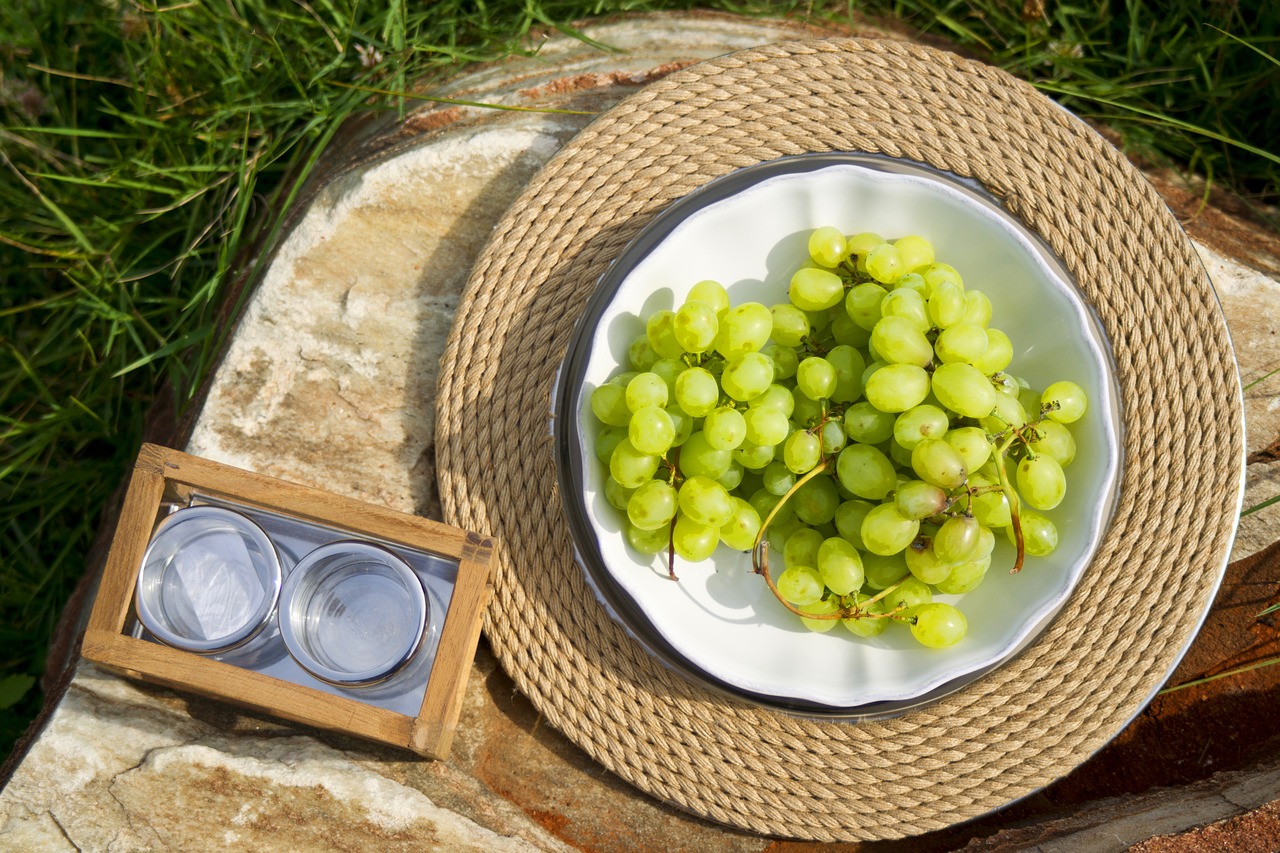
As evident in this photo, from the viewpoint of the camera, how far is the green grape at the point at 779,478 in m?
1.09

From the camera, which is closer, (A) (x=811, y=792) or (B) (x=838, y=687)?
(B) (x=838, y=687)

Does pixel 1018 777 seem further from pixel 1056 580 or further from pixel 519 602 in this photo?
pixel 519 602

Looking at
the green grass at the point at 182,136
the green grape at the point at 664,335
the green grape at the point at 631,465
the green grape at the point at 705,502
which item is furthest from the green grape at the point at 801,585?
the green grass at the point at 182,136

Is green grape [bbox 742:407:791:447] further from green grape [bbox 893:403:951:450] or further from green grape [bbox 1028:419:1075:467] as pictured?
green grape [bbox 1028:419:1075:467]

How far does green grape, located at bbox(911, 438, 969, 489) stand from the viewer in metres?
0.95

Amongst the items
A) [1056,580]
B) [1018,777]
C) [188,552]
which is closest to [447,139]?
[188,552]

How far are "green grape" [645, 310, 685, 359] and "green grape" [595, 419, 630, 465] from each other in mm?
115

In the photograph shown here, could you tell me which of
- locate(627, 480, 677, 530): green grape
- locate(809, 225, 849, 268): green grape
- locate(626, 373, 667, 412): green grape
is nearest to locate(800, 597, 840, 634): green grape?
locate(627, 480, 677, 530): green grape

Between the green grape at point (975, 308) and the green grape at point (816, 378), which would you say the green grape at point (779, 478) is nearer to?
the green grape at point (816, 378)

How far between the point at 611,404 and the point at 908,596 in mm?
437

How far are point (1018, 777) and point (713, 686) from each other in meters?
0.45

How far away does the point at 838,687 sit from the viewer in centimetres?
109

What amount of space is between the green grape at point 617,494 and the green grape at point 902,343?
1.16 ft

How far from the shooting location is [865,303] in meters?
1.09
